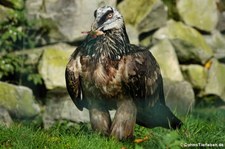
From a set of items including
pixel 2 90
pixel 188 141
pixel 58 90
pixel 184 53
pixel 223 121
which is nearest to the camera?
pixel 188 141

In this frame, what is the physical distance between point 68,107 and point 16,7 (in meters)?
2.09

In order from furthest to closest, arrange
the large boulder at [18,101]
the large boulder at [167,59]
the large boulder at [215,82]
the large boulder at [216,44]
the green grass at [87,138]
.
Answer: the large boulder at [216,44] < the large boulder at [215,82] < the large boulder at [167,59] < the large boulder at [18,101] < the green grass at [87,138]

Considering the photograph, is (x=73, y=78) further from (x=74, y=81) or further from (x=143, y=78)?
(x=143, y=78)

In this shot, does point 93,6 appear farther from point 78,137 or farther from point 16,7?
point 78,137

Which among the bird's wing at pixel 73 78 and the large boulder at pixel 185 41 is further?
the large boulder at pixel 185 41

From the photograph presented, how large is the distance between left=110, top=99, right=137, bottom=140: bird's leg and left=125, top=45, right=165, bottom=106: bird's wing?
141mm

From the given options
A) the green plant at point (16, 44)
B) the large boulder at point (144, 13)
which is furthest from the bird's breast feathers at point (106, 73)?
the large boulder at point (144, 13)

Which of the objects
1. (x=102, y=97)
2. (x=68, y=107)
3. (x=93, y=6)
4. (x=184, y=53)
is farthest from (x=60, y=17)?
(x=102, y=97)

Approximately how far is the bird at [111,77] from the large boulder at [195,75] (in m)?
6.55

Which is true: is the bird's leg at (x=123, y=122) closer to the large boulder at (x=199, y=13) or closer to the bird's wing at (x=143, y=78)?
the bird's wing at (x=143, y=78)

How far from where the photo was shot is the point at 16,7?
11.5 meters

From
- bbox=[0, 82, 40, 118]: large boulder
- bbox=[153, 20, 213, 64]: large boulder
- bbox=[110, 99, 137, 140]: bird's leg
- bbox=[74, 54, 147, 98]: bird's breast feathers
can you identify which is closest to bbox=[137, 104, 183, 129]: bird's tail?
bbox=[110, 99, 137, 140]: bird's leg

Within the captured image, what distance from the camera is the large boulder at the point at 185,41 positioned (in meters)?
13.5

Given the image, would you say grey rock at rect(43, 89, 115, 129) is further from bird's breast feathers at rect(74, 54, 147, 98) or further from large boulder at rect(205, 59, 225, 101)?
large boulder at rect(205, 59, 225, 101)
